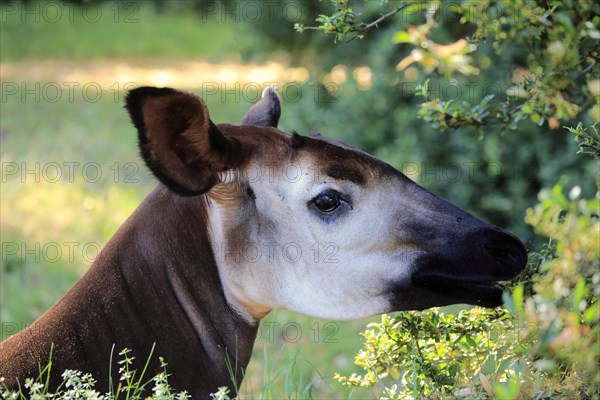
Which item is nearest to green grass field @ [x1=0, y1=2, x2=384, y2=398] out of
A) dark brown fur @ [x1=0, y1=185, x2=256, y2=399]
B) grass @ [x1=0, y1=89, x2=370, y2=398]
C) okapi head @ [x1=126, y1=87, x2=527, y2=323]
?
Answer: grass @ [x1=0, y1=89, x2=370, y2=398]

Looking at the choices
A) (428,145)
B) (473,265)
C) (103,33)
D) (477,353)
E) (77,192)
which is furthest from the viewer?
(103,33)

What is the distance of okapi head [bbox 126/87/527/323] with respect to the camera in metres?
2.66

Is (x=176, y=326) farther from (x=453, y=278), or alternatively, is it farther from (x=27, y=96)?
(x=27, y=96)

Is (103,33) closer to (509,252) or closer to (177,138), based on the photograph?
(177,138)

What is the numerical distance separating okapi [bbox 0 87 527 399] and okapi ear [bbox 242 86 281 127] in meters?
0.29

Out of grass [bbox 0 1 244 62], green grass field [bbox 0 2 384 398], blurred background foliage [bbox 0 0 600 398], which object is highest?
blurred background foliage [bbox 0 0 600 398]

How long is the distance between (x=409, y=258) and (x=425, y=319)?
290mm

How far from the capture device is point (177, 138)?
2.67 metres

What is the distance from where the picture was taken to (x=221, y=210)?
2871 mm

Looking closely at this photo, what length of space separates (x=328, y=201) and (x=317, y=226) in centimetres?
9

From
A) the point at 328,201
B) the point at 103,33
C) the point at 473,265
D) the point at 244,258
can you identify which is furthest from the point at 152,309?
the point at 103,33

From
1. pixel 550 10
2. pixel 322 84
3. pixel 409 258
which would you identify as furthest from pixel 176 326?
pixel 322 84

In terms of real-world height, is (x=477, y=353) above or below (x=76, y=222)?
above

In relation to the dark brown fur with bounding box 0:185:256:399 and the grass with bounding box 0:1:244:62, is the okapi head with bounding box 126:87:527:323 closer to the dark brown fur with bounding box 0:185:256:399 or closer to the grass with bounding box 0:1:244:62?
the dark brown fur with bounding box 0:185:256:399
